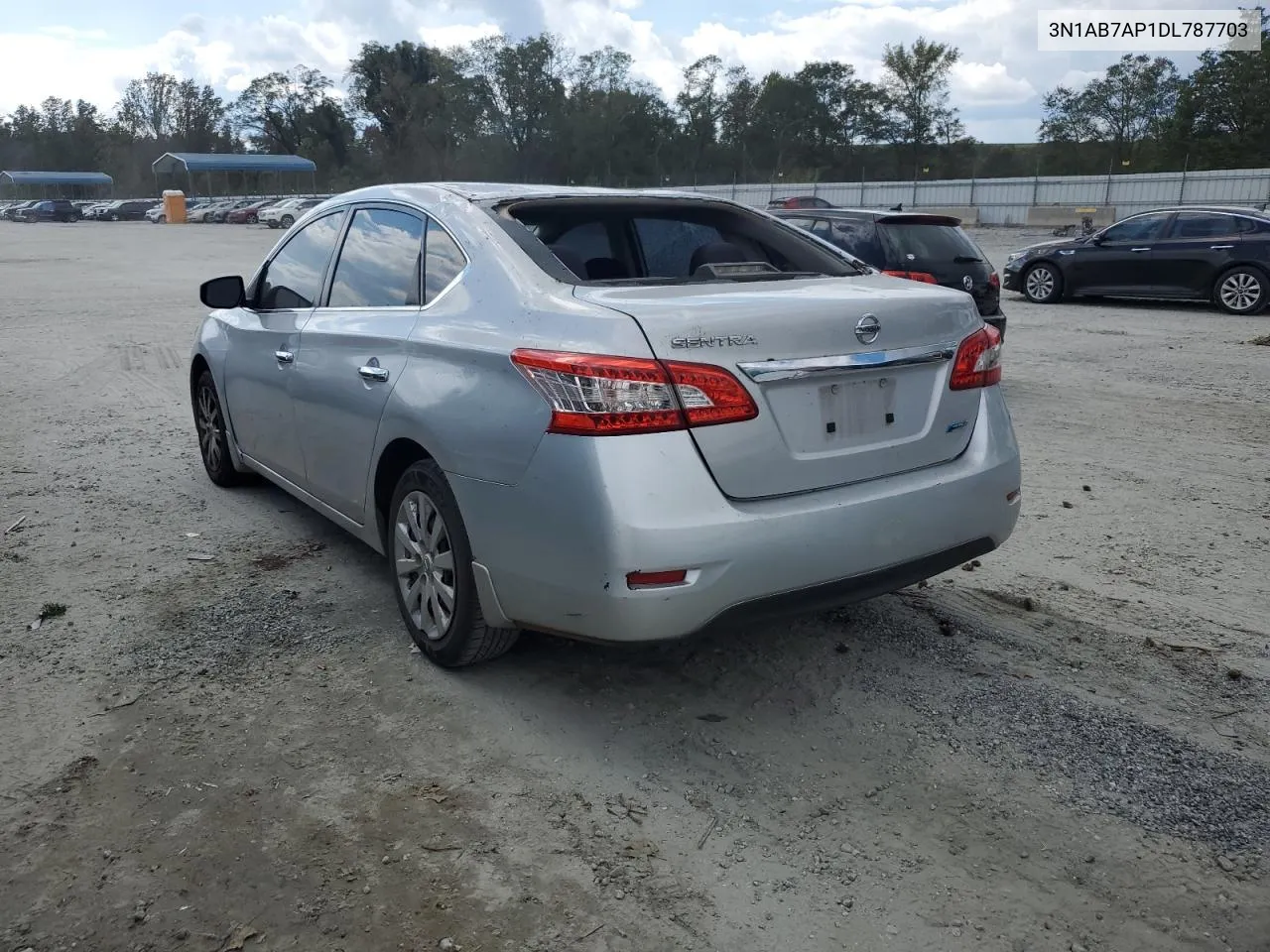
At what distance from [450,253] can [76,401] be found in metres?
6.49

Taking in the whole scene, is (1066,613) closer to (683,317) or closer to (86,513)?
(683,317)

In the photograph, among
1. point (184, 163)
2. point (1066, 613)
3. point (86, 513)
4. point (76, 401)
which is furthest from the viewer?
point (184, 163)

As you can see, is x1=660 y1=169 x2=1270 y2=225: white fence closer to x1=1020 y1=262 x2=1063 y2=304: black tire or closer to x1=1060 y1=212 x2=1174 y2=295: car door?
x1=1020 y1=262 x2=1063 y2=304: black tire

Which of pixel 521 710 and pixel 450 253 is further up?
pixel 450 253

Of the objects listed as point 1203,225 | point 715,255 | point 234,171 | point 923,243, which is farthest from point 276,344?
point 234,171

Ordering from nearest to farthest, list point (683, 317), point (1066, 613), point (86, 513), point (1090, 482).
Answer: point (683, 317) → point (1066, 613) → point (86, 513) → point (1090, 482)

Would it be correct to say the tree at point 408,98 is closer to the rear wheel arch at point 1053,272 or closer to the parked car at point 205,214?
the parked car at point 205,214

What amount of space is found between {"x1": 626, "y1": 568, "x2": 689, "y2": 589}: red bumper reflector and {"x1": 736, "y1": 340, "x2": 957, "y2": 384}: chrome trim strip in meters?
0.60

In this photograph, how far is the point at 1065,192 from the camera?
39719 millimetres

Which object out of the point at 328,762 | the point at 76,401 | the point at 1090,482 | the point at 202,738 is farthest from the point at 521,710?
the point at 76,401

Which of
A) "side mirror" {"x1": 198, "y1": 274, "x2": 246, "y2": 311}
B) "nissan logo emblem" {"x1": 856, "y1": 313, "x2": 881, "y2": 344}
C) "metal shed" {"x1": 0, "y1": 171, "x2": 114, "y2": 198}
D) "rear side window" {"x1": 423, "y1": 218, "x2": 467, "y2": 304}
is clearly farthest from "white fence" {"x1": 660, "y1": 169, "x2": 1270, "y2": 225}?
"metal shed" {"x1": 0, "y1": 171, "x2": 114, "y2": 198}

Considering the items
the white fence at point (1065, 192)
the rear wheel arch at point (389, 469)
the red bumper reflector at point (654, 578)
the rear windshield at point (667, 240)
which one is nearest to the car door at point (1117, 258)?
the rear windshield at point (667, 240)

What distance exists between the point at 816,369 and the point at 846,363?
4.8 inches

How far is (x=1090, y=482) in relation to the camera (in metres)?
6.31
